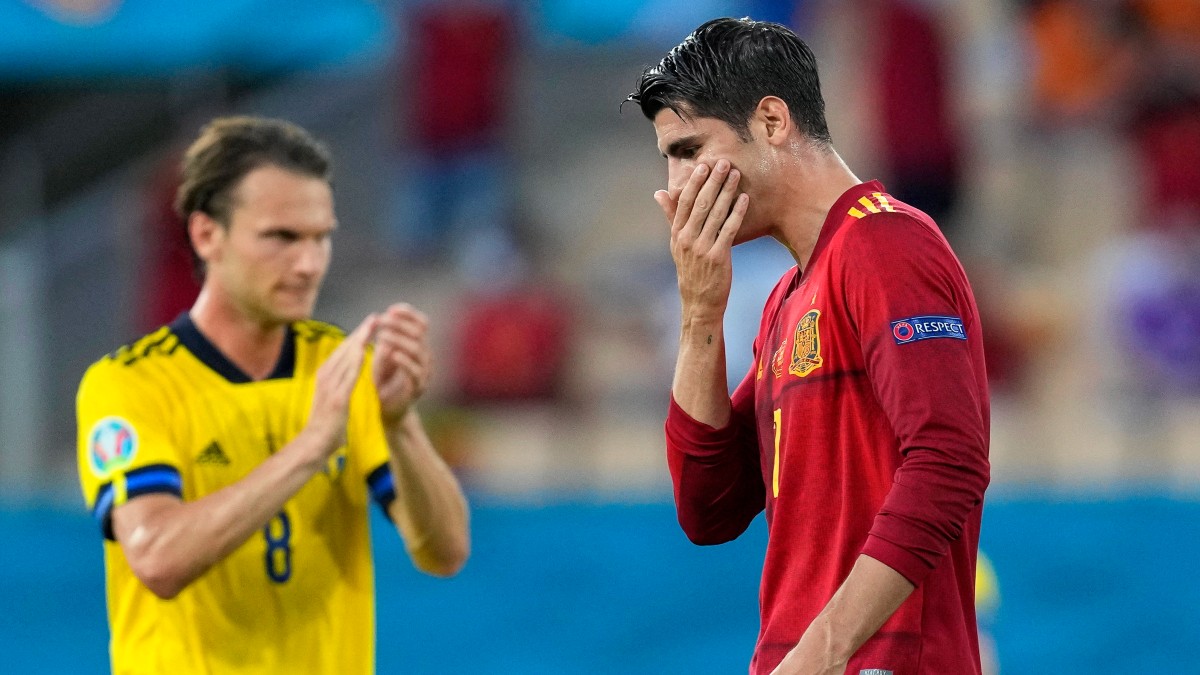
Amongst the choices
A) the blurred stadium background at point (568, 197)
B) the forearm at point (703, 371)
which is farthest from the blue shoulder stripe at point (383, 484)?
the blurred stadium background at point (568, 197)

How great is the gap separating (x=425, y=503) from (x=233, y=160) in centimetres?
87

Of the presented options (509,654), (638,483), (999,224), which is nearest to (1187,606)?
(509,654)

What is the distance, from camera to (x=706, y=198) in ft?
8.48

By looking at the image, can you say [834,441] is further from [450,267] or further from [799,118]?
[450,267]

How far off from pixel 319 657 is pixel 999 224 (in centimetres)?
867

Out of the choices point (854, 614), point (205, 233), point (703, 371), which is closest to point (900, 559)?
point (854, 614)

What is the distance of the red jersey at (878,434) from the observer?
7.60ft

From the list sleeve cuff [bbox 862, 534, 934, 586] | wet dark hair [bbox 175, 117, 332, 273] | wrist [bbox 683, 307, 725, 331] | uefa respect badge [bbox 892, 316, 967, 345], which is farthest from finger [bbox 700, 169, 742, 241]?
wet dark hair [bbox 175, 117, 332, 273]

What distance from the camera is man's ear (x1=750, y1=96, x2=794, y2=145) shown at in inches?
102

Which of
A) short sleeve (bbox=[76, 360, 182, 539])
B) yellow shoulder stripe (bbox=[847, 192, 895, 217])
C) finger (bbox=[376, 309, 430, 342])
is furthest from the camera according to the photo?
finger (bbox=[376, 309, 430, 342])

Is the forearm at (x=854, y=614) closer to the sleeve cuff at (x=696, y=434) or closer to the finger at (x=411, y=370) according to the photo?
the sleeve cuff at (x=696, y=434)

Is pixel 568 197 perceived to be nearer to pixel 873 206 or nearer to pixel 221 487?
pixel 221 487

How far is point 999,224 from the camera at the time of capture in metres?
11.3

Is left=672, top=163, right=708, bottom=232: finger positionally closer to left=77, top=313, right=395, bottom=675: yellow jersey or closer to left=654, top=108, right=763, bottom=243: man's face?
left=654, top=108, right=763, bottom=243: man's face
